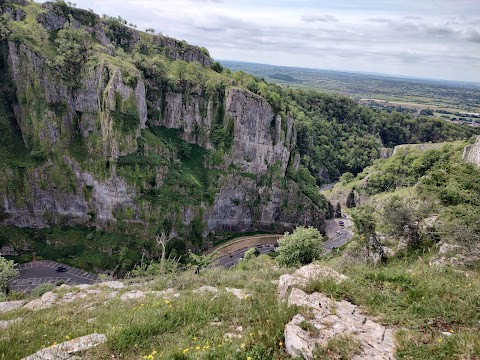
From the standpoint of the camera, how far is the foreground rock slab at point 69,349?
23.5 ft

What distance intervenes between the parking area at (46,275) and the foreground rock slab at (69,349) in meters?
37.6

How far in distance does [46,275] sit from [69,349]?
140 ft

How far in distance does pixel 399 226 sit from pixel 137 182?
39661 millimetres

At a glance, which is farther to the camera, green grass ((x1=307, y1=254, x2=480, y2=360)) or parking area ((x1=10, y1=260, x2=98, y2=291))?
parking area ((x1=10, y1=260, x2=98, y2=291))

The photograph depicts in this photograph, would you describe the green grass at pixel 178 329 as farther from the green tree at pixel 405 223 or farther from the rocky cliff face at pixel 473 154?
the rocky cliff face at pixel 473 154

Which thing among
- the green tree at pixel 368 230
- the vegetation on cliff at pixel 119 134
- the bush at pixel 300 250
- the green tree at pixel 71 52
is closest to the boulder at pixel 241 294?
the green tree at pixel 368 230

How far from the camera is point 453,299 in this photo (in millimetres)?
8320

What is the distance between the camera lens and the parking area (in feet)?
132

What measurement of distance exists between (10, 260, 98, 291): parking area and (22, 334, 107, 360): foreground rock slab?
37.6 m

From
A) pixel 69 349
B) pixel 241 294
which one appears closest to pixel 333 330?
pixel 241 294

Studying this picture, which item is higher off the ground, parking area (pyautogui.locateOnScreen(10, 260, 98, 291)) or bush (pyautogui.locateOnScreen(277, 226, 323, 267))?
bush (pyautogui.locateOnScreen(277, 226, 323, 267))

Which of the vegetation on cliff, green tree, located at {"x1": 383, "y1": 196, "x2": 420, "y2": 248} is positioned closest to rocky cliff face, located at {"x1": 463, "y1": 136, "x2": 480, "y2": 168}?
green tree, located at {"x1": 383, "y1": 196, "x2": 420, "y2": 248}

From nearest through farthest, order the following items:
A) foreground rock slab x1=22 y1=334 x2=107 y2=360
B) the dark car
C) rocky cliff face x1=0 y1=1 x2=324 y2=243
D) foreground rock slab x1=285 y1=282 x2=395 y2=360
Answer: foreground rock slab x1=285 y1=282 x2=395 y2=360, foreground rock slab x1=22 y1=334 x2=107 y2=360, the dark car, rocky cliff face x1=0 y1=1 x2=324 y2=243

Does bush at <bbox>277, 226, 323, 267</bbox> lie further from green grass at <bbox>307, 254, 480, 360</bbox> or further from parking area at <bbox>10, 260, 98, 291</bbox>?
parking area at <bbox>10, 260, 98, 291</bbox>
